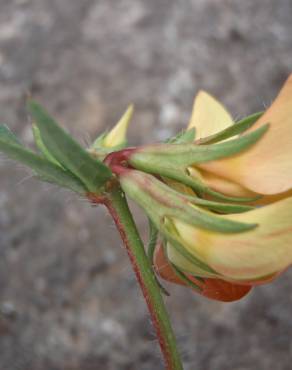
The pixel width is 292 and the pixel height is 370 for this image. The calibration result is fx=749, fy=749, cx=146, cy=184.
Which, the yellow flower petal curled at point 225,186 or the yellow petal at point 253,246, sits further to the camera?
the yellow flower petal curled at point 225,186

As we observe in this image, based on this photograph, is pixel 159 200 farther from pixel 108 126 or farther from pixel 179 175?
pixel 108 126

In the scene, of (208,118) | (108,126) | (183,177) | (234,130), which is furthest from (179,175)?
(108,126)

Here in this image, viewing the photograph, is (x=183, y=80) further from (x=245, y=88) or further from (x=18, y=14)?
(x=18, y=14)

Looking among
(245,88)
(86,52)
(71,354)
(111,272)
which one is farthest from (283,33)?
(71,354)

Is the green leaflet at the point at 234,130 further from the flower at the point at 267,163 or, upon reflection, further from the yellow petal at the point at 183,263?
the yellow petal at the point at 183,263

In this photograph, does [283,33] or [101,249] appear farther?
[283,33]

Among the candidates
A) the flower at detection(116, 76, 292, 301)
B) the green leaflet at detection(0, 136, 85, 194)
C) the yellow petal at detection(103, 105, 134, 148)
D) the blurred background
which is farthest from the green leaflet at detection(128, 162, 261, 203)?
the blurred background

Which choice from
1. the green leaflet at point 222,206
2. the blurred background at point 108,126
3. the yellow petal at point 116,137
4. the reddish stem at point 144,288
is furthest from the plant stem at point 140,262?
the blurred background at point 108,126
